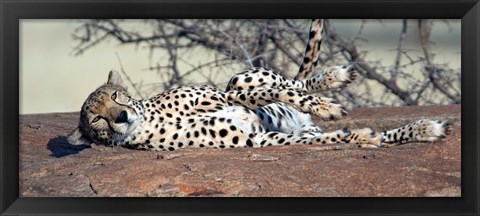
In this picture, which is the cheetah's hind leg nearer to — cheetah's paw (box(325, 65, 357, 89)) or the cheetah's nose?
cheetah's paw (box(325, 65, 357, 89))

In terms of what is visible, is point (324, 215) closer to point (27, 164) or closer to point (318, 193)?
point (318, 193)

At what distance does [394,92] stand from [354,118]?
1875 millimetres

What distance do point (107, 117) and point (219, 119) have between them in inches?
24.7

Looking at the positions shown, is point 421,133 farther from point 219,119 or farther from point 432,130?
point 219,119

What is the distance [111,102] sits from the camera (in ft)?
20.6

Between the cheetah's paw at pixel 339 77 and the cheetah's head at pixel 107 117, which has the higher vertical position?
the cheetah's paw at pixel 339 77

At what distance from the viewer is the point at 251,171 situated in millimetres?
5680

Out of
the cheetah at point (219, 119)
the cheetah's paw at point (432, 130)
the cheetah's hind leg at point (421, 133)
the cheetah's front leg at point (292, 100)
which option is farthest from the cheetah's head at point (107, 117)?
the cheetah's paw at point (432, 130)

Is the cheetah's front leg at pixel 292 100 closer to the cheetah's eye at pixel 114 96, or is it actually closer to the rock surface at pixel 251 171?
the rock surface at pixel 251 171

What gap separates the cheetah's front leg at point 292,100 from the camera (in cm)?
606

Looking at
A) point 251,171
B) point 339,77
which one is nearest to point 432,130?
point 339,77

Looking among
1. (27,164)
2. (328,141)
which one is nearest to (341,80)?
(328,141)
